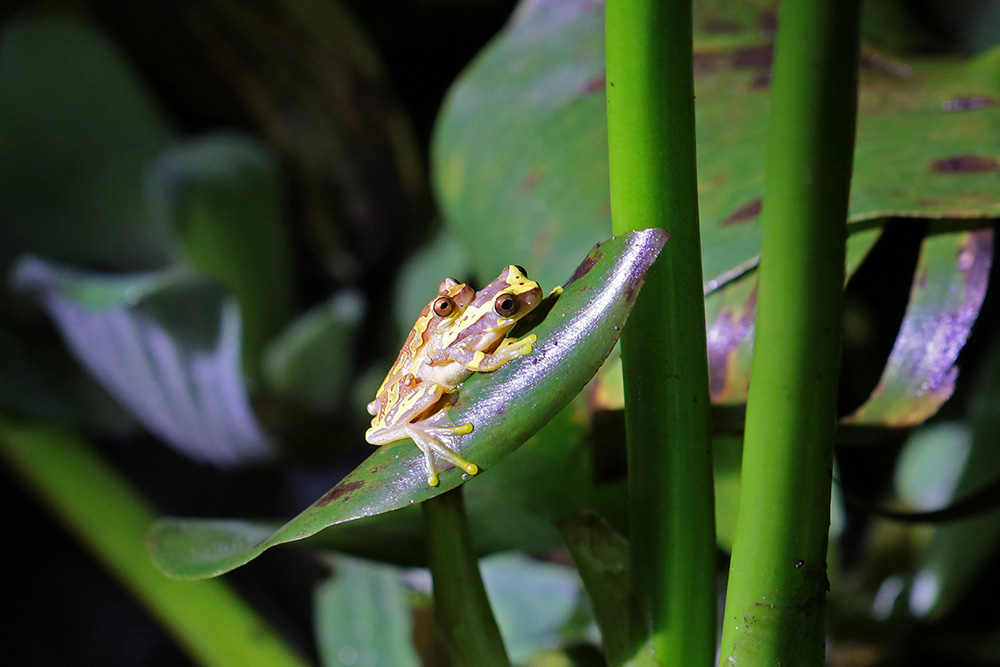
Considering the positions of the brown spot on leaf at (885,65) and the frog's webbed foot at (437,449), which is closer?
the frog's webbed foot at (437,449)

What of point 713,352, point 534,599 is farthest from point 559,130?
point 534,599

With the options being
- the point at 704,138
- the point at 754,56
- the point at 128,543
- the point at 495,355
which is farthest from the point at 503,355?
the point at 128,543

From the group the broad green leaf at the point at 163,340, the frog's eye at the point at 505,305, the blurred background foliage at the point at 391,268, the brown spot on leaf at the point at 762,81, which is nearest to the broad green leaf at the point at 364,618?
the blurred background foliage at the point at 391,268

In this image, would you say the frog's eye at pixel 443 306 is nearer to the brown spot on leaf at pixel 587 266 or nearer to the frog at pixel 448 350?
the frog at pixel 448 350

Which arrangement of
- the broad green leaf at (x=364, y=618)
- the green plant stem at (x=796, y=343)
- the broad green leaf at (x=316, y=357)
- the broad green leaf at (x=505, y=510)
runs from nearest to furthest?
the green plant stem at (x=796, y=343) < the broad green leaf at (x=505, y=510) < the broad green leaf at (x=364, y=618) < the broad green leaf at (x=316, y=357)

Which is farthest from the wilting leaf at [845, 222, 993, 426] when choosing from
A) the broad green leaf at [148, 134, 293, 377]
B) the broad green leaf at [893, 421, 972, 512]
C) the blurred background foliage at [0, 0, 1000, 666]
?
the broad green leaf at [148, 134, 293, 377]

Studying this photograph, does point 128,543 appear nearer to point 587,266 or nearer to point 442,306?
point 442,306
